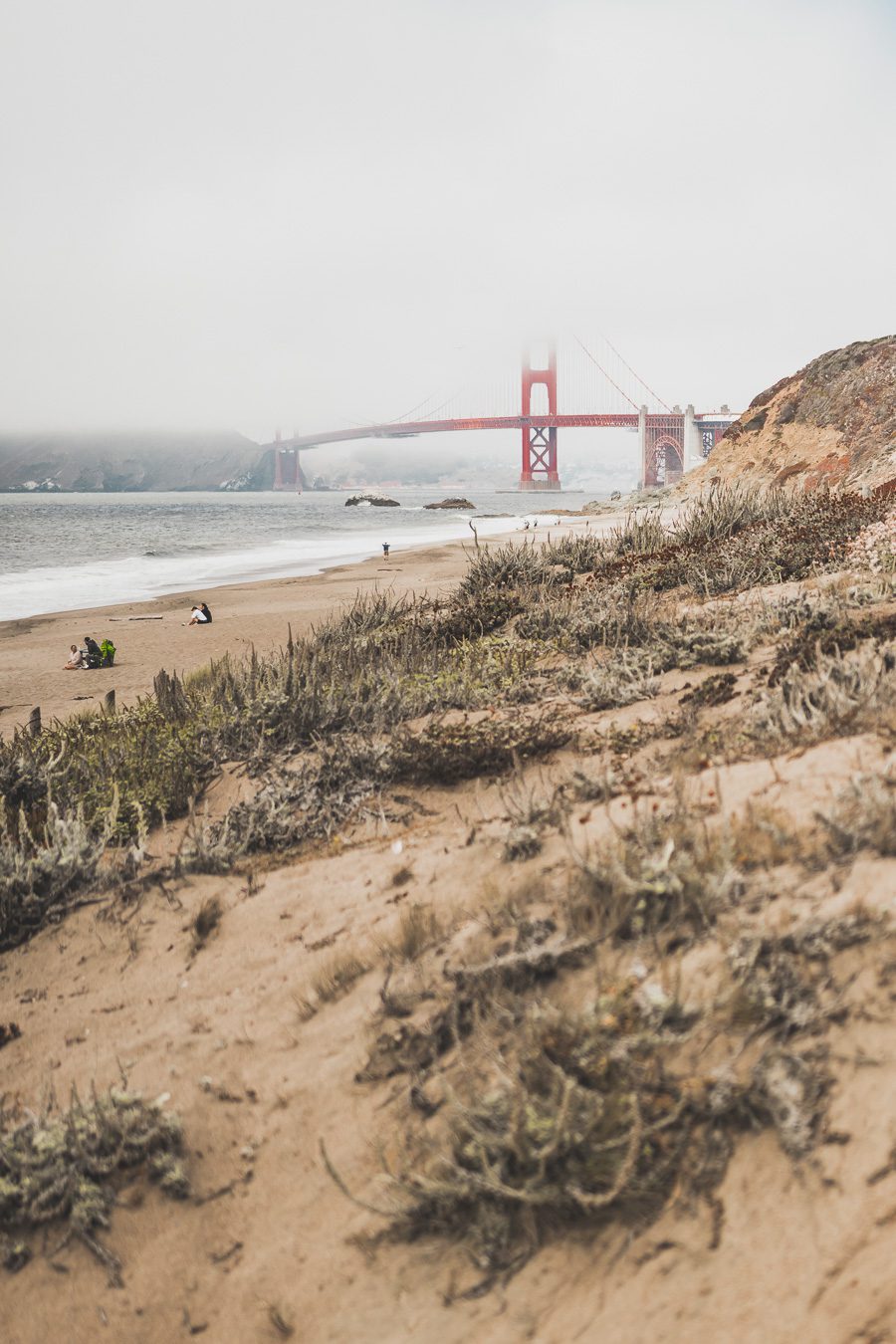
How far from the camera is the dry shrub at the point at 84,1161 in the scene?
6.05 feet

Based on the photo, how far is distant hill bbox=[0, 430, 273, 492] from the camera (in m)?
122

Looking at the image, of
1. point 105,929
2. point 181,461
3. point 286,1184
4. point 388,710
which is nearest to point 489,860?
point 286,1184

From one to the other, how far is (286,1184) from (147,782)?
7.50 feet

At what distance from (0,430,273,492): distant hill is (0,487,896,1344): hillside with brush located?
123 metres

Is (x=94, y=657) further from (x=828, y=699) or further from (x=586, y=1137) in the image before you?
(x=586, y=1137)

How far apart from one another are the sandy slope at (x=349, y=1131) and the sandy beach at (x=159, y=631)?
12.2ft

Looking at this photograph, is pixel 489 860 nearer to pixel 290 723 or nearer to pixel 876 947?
pixel 876 947

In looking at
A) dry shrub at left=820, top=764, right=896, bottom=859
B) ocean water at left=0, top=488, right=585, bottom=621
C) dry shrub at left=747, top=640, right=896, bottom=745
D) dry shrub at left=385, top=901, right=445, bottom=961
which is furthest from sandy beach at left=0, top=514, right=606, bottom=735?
dry shrub at left=820, top=764, right=896, bottom=859

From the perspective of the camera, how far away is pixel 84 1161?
6.23 feet

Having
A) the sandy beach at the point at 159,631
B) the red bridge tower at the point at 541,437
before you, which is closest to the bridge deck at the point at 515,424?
the red bridge tower at the point at 541,437

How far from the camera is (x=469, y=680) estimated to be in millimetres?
4598

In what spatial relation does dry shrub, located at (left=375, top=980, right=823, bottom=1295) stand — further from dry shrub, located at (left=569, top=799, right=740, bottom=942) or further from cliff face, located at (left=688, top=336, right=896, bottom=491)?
cliff face, located at (left=688, top=336, right=896, bottom=491)

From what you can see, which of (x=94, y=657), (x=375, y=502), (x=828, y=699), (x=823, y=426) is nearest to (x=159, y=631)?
(x=94, y=657)

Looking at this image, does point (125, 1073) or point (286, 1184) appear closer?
point (286, 1184)
